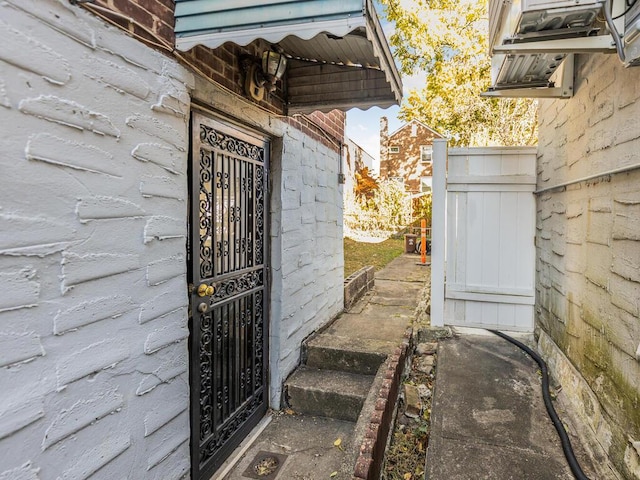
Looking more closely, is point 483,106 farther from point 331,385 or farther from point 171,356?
point 171,356

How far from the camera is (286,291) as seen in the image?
3.84m

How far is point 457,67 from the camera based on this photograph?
10016mm

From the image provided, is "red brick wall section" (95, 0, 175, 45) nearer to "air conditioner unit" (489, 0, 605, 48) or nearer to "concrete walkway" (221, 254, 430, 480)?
"air conditioner unit" (489, 0, 605, 48)

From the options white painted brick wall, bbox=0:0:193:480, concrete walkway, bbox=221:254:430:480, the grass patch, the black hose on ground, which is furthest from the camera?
the grass patch

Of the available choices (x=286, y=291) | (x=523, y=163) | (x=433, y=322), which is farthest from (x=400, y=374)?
(x=523, y=163)

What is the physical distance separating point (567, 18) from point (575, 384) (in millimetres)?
2318

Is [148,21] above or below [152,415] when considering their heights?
above

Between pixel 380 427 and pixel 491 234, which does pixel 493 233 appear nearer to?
pixel 491 234

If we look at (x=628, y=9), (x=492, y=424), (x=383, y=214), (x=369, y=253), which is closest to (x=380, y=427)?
(x=492, y=424)

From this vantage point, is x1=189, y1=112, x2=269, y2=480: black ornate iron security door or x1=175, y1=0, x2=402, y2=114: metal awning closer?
x1=175, y1=0, x2=402, y2=114: metal awning

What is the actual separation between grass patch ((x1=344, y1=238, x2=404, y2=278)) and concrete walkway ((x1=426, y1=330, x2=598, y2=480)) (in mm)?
5082

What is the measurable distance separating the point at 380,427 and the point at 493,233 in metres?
2.52

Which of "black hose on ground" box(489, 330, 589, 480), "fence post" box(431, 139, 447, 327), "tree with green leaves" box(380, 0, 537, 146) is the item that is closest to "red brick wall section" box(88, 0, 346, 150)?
"fence post" box(431, 139, 447, 327)

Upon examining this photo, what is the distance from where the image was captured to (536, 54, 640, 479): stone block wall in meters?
2.02
